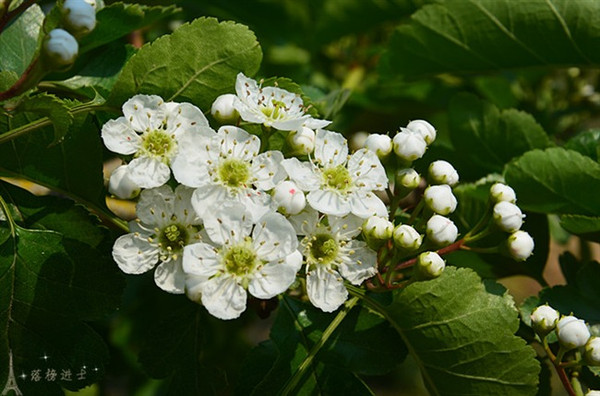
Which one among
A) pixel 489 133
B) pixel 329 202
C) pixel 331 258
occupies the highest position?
pixel 329 202

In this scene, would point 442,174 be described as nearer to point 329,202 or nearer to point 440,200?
point 440,200

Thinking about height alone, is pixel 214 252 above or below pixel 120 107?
below

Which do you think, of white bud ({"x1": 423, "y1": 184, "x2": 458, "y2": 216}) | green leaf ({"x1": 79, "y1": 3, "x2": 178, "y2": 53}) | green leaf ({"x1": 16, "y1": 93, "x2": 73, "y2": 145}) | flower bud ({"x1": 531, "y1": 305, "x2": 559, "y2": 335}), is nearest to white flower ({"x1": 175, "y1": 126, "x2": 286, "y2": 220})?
green leaf ({"x1": 16, "y1": 93, "x2": 73, "y2": 145})

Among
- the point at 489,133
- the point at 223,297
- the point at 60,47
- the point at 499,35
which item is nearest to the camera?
the point at 60,47

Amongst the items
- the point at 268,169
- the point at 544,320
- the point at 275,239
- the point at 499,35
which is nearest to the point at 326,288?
the point at 275,239

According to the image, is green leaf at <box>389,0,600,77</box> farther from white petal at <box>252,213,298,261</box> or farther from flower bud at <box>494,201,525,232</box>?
white petal at <box>252,213,298,261</box>

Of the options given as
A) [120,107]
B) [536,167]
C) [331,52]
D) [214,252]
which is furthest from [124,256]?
[331,52]

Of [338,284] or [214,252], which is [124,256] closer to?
[214,252]
